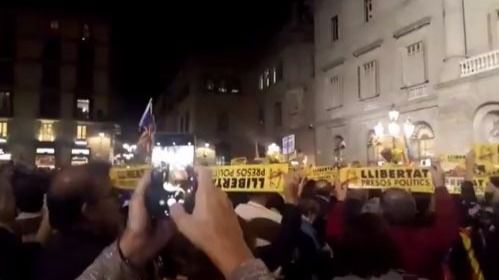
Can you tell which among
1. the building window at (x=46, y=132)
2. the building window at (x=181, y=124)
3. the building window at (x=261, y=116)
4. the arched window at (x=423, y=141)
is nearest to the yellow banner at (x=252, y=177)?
the arched window at (x=423, y=141)

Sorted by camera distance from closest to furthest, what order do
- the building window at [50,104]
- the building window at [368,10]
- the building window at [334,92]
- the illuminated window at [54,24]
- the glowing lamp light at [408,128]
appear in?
the glowing lamp light at [408,128] < the building window at [368,10] < the building window at [334,92] < the building window at [50,104] < the illuminated window at [54,24]

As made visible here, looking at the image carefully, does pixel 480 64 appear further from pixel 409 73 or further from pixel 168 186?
pixel 168 186

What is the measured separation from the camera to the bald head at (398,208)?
4.73m

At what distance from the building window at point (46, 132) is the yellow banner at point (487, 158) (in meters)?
54.3

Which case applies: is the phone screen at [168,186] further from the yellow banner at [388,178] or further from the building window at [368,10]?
the building window at [368,10]

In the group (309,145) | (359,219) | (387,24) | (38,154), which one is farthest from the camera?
(38,154)

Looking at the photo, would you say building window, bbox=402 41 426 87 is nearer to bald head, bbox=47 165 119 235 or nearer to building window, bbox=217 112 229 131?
bald head, bbox=47 165 119 235

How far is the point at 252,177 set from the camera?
7422 mm

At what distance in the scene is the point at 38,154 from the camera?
5622cm

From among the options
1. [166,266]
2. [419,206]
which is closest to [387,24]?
[419,206]

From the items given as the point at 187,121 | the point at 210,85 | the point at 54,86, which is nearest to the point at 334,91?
the point at 210,85

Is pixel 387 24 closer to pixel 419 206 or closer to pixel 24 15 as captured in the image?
pixel 419 206

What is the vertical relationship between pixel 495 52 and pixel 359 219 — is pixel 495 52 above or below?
above

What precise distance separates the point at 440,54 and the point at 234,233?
84.7 ft
